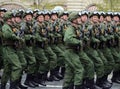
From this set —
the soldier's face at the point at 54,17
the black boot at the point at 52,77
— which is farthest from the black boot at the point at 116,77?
the soldier's face at the point at 54,17

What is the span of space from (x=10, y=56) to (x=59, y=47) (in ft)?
8.22

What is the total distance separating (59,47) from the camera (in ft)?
45.7

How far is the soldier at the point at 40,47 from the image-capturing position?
1301 cm

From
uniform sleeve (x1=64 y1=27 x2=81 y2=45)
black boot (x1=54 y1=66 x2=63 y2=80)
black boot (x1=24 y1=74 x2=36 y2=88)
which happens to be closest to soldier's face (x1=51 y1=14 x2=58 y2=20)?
black boot (x1=54 y1=66 x2=63 y2=80)

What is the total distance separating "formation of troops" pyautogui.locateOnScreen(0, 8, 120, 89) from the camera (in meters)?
11.4

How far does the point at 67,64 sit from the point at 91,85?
1.00 metres

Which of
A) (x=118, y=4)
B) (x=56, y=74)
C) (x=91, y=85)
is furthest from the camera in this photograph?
(x=118, y=4)

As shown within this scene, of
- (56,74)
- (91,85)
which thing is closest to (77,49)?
(91,85)

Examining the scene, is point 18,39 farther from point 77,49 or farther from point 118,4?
point 118,4

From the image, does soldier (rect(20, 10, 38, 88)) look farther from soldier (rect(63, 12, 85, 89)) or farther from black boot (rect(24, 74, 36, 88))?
soldier (rect(63, 12, 85, 89))

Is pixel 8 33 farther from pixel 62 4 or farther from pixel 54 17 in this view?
pixel 62 4

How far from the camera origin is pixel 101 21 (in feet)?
42.1

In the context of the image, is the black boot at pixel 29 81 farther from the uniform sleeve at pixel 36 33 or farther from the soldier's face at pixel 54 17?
the soldier's face at pixel 54 17

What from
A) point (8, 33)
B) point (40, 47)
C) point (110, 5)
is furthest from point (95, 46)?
point (110, 5)
